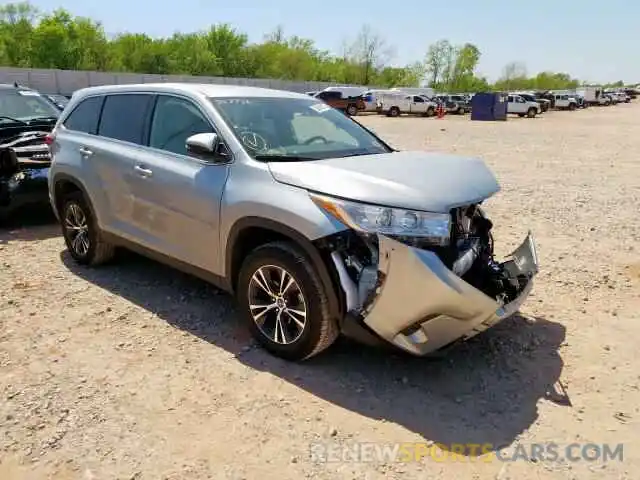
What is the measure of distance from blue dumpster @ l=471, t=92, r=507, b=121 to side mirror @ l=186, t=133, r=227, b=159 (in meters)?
37.8

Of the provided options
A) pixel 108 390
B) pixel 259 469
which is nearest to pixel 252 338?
pixel 108 390

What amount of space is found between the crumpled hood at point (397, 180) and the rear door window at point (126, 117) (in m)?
1.59

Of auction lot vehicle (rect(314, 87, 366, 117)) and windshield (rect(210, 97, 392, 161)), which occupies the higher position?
auction lot vehicle (rect(314, 87, 366, 117))

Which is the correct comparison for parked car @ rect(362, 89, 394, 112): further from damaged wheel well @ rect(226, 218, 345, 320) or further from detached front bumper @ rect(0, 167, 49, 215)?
damaged wheel well @ rect(226, 218, 345, 320)

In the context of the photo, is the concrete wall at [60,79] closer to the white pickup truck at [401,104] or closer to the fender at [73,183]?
the white pickup truck at [401,104]

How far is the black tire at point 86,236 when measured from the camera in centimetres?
498

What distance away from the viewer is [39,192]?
661cm

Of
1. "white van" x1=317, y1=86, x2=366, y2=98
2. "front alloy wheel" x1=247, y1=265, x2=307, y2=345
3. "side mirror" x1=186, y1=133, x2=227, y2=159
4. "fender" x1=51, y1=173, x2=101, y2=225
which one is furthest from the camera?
"white van" x1=317, y1=86, x2=366, y2=98

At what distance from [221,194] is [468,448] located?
84.4 inches

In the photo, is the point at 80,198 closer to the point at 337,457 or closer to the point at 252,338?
the point at 252,338

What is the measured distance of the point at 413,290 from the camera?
9.35ft

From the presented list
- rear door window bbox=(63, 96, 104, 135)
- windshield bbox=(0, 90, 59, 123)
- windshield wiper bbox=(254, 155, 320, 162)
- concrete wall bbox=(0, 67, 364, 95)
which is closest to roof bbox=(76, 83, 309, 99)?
rear door window bbox=(63, 96, 104, 135)

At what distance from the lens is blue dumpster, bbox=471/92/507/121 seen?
38.4m

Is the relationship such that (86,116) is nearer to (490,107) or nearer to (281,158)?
(281,158)
